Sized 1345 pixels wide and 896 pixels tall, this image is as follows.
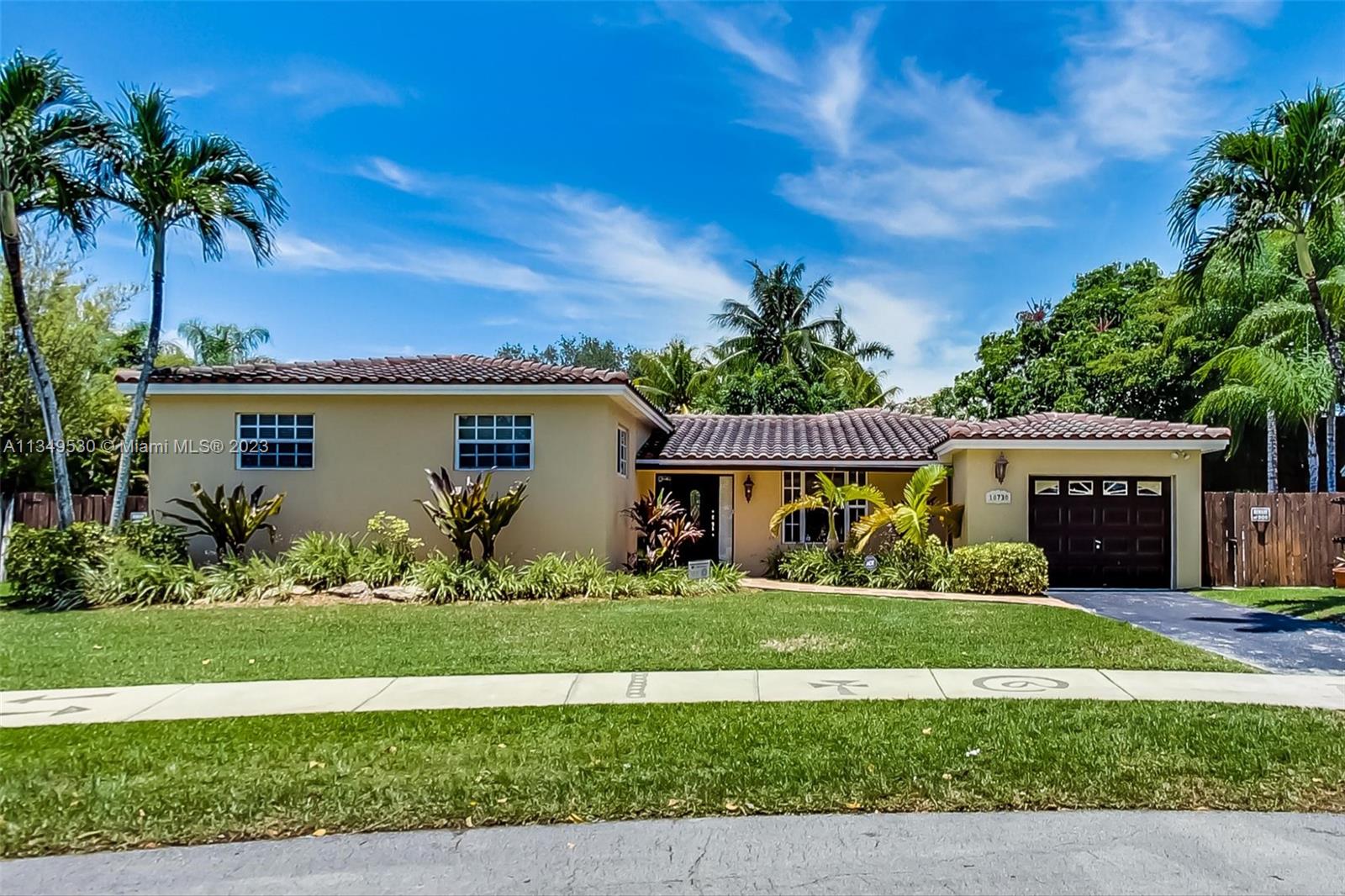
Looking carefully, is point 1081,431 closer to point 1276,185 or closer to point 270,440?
point 1276,185

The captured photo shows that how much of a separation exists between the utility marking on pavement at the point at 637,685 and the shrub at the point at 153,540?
10.6 m

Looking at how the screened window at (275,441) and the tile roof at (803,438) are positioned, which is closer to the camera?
the screened window at (275,441)

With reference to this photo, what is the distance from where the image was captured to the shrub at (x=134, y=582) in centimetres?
1324

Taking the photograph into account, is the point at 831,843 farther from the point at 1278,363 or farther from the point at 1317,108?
the point at 1278,363

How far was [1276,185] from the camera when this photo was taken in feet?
37.3

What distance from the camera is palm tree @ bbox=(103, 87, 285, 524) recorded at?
14.4 meters

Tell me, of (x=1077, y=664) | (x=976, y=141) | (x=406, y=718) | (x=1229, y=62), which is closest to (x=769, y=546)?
(x=976, y=141)

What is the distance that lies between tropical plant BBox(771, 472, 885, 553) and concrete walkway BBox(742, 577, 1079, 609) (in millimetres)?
1398

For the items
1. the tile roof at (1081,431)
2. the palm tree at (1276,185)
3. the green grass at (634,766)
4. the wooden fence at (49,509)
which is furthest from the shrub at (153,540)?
the palm tree at (1276,185)

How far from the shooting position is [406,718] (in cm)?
641

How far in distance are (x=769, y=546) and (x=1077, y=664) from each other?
408 inches

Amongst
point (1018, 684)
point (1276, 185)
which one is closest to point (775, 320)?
point (1276, 185)

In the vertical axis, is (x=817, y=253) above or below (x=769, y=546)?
above

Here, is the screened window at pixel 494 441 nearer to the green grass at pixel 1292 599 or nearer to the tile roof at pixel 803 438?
the tile roof at pixel 803 438
